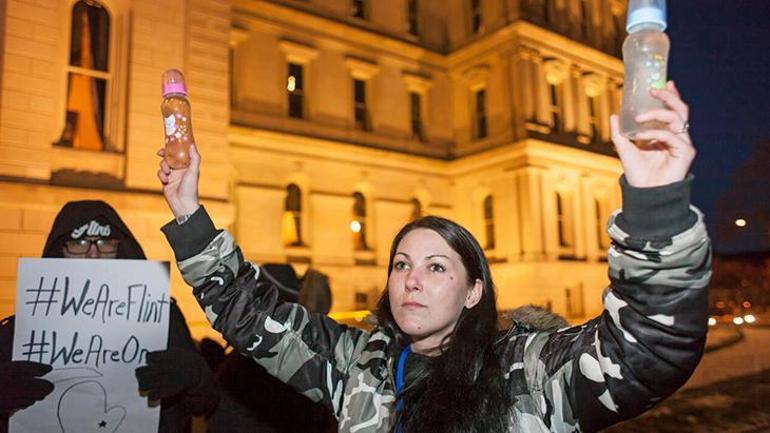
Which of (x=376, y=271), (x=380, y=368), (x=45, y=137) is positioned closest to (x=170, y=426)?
(x=380, y=368)

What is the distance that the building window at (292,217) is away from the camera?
2102 cm

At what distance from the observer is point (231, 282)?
7.18 ft

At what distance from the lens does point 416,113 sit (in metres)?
25.8

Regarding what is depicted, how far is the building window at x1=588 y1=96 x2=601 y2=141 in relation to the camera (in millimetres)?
27453

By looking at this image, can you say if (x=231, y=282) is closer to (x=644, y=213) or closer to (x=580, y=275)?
(x=644, y=213)

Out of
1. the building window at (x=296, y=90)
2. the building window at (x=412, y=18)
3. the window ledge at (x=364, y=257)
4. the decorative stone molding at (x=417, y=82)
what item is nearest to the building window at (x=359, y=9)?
the building window at (x=412, y=18)

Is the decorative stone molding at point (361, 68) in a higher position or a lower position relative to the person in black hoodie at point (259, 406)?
higher

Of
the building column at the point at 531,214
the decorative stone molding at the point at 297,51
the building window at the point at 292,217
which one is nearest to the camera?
the building window at the point at 292,217

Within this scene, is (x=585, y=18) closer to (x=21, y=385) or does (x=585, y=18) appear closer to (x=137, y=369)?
(x=137, y=369)

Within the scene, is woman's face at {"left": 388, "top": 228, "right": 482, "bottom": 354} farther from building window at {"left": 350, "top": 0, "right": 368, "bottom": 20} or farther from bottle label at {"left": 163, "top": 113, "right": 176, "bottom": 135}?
A: building window at {"left": 350, "top": 0, "right": 368, "bottom": 20}

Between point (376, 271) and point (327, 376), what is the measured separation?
2028 cm

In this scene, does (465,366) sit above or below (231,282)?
below

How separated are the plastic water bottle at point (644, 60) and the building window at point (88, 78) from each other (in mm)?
10206

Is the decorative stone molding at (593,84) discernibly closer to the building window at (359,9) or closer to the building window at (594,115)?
the building window at (594,115)
